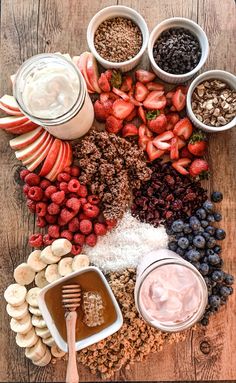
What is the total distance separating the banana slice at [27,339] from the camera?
190 centimetres

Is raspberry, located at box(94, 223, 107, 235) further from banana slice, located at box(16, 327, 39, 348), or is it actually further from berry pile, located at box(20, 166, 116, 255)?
banana slice, located at box(16, 327, 39, 348)

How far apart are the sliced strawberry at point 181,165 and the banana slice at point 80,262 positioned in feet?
1.59

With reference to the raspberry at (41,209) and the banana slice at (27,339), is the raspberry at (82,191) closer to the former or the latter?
the raspberry at (41,209)

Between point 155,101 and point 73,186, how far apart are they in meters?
0.46

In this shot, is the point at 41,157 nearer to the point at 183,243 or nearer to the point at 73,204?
the point at 73,204

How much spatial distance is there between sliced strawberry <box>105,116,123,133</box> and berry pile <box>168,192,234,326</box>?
0.42 meters

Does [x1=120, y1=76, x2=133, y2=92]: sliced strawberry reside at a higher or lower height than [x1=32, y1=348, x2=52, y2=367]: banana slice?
higher

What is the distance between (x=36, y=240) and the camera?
6.35 feet

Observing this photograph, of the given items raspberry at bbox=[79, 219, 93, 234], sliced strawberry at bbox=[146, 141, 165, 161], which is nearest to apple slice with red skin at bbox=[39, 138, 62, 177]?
raspberry at bbox=[79, 219, 93, 234]

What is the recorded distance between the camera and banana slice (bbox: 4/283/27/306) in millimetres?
1914

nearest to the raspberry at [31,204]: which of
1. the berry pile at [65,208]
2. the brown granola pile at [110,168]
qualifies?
the berry pile at [65,208]

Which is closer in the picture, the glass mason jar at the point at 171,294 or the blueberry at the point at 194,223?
the glass mason jar at the point at 171,294

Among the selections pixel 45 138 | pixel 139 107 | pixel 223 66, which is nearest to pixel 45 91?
pixel 45 138

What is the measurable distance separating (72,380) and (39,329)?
10.3 inches
